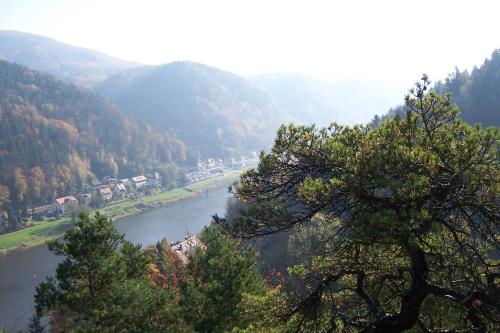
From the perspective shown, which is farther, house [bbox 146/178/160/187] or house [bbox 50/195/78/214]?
house [bbox 146/178/160/187]

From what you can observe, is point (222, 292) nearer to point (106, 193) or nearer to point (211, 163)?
point (106, 193)

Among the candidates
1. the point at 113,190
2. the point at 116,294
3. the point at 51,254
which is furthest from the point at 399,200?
the point at 113,190

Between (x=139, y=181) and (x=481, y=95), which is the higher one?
(x=481, y=95)

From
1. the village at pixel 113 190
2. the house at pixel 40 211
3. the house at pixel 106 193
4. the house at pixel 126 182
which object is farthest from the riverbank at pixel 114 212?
the house at pixel 126 182

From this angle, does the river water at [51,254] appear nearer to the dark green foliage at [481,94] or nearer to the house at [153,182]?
the house at [153,182]

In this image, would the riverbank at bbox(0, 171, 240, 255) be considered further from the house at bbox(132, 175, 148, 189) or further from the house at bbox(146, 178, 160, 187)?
the house at bbox(132, 175, 148, 189)

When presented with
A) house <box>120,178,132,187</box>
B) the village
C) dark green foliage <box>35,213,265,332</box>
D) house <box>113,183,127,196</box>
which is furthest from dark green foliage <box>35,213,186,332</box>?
house <box>120,178,132,187</box>
